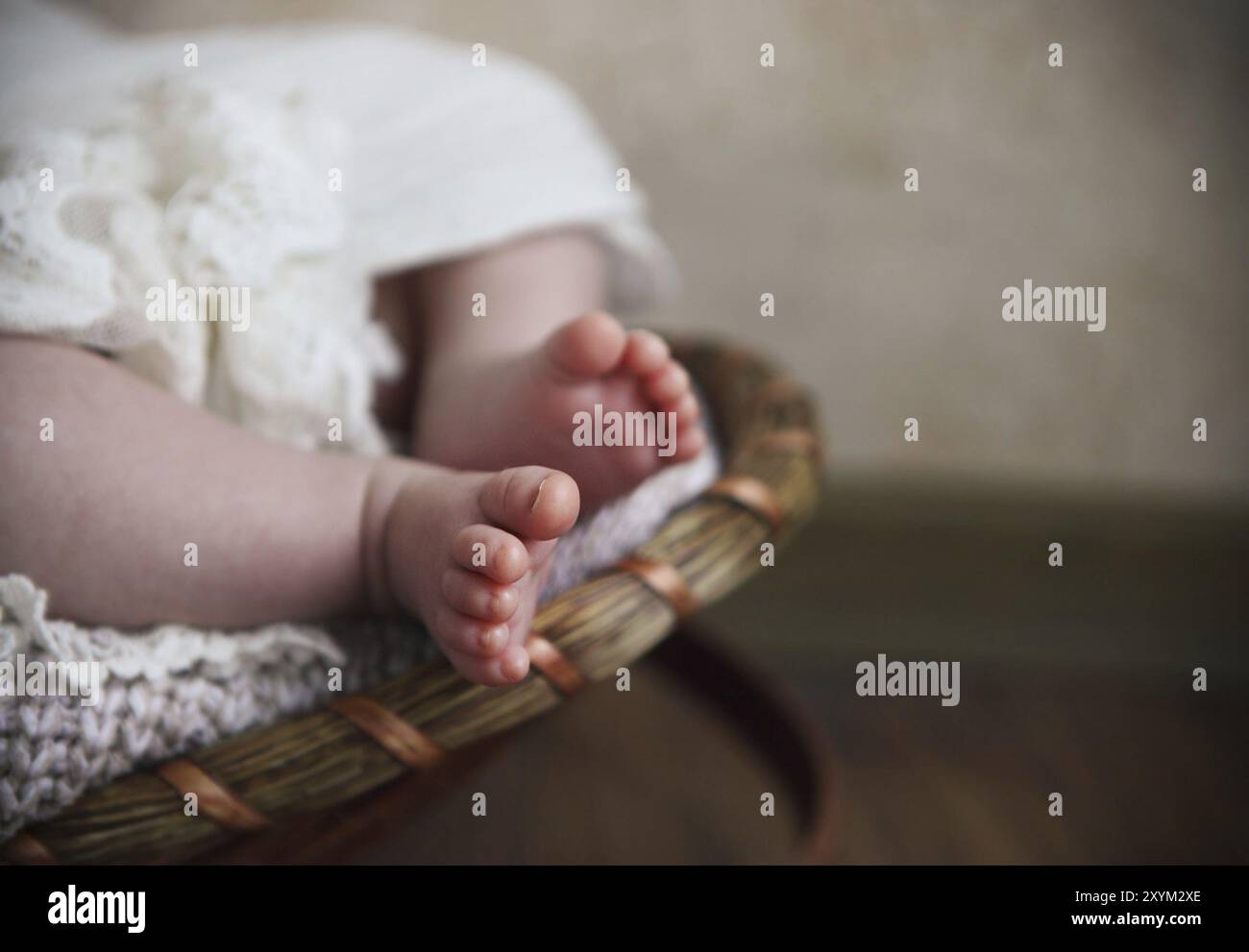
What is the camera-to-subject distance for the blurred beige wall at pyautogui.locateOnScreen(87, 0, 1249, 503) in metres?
1.00

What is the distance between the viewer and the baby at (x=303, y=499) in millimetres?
362

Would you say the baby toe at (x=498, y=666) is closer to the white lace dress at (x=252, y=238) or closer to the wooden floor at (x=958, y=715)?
the white lace dress at (x=252, y=238)

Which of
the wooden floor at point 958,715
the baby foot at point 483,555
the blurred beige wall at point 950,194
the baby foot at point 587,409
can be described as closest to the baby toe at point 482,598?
the baby foot at point 483,555

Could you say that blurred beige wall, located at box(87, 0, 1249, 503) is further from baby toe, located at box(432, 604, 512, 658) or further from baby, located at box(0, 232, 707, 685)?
baby toe, located at box(432, 604, 512, 658)

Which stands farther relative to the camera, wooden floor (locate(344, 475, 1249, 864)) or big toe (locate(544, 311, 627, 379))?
wooden floor (locate(344, 475, 1249, 864))

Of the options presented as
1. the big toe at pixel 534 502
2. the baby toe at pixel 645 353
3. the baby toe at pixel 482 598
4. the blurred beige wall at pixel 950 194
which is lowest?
the baby toe at pixel 482 598

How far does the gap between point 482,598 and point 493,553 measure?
0.06ft

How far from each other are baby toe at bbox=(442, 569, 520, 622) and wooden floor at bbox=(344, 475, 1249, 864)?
572 mm

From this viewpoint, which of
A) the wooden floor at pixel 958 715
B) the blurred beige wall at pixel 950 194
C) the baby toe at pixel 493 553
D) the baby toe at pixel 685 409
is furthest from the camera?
the blurred beige wall at pixel 950 194

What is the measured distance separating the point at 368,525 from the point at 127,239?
0.62 ft

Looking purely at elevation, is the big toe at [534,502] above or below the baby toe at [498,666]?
above

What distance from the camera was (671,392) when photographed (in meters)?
0.44

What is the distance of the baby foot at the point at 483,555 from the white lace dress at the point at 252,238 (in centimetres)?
8

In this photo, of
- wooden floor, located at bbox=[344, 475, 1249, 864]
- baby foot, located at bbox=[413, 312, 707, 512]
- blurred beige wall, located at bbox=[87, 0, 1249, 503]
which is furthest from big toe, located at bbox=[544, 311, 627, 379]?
blurred beige wall, located at bbox=[87, 0, 1249, 503]
